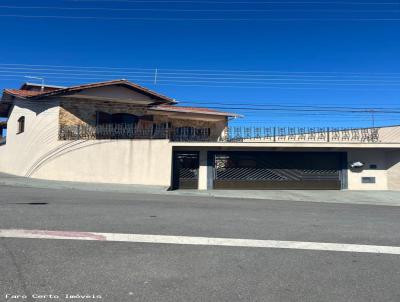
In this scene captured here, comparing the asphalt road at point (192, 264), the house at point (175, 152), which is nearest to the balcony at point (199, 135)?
the house at point (175, 152)

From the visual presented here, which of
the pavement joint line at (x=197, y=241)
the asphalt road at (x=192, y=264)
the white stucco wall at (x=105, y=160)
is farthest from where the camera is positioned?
the white stucco wall at (x=105, y=160)

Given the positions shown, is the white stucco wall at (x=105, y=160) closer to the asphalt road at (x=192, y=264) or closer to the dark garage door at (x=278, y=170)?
the dark garage door at (x=278, y=170)

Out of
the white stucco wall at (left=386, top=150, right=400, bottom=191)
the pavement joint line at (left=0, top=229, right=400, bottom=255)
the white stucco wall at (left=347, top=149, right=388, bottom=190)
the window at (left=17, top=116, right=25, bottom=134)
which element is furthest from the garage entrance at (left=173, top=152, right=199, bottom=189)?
the pavement joint line at (left=0, top=229, right=400, bottom=255)

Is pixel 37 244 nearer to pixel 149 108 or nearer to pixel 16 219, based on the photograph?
pixel 16 219

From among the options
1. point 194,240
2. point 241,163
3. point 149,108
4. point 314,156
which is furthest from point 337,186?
point 194,240

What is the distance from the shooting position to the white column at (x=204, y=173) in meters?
19.6

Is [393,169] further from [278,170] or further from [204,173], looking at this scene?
[204,173]

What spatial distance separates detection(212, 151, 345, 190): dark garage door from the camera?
781 inches

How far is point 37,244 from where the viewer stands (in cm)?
543

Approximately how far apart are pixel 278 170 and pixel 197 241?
14.7m

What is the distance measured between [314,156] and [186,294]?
17.8m

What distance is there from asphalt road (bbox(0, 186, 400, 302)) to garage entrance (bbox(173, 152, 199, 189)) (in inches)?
449

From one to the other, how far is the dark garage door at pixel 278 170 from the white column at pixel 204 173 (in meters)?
0.33

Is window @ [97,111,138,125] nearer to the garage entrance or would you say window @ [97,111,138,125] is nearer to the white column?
the garage entrance
